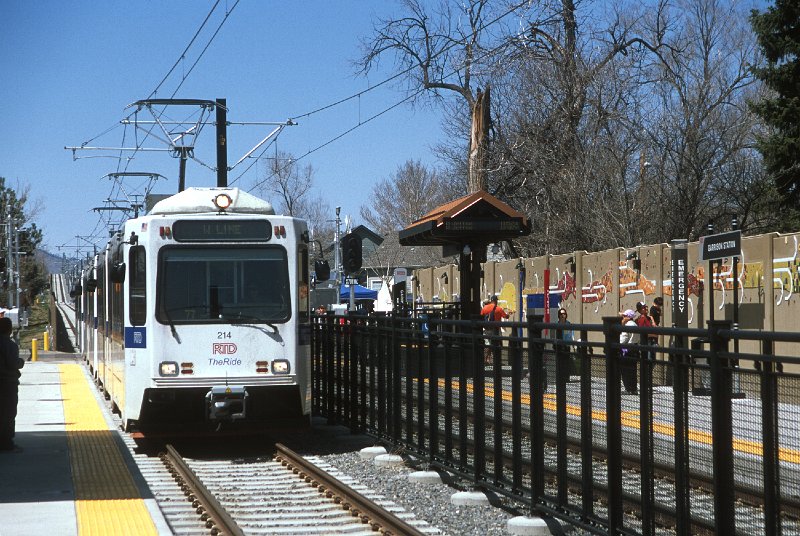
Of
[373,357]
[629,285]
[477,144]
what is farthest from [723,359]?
[477,144]

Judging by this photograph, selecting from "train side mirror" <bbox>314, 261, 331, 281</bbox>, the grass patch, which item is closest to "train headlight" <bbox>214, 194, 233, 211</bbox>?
"train side mirror" <bbox>314, 261, 331, 281</bbox>

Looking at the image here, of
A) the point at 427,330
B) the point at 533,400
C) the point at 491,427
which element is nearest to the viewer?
the point at 533,400

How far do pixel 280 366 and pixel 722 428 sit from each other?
26.7ft

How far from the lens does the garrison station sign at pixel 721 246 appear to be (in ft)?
52.2

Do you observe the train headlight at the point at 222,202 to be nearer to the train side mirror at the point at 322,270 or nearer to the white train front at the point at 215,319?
the white train front at the point at 215,319

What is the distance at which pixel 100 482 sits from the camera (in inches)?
451

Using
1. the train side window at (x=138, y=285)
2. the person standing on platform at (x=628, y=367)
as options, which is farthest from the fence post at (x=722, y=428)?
the train side window at (x=138, y=285)

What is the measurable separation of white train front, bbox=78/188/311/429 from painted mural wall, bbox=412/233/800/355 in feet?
16.5

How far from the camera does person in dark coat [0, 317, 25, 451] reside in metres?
13.9

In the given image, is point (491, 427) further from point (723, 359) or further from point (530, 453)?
point (723, 359)

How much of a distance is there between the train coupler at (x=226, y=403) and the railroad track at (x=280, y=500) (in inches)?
22.5

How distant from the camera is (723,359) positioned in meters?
6.25

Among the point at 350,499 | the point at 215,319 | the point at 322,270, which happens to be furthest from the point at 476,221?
the point at 350,499

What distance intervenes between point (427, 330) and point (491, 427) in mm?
1836
